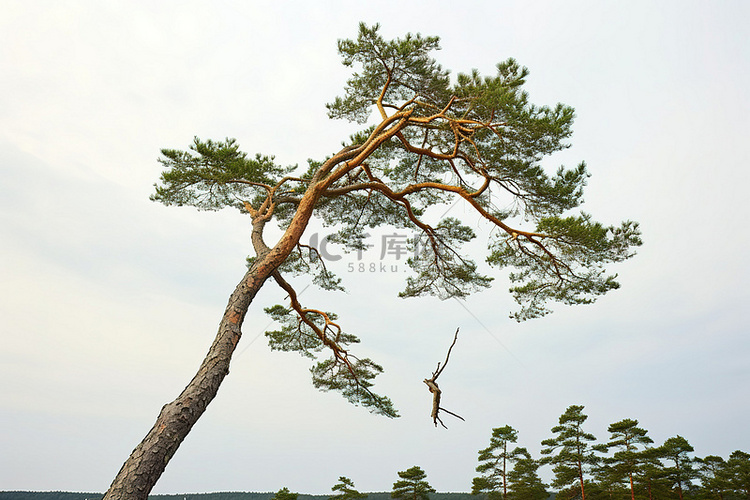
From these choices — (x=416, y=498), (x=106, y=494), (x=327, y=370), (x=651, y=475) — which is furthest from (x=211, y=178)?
(x=651, y=475)

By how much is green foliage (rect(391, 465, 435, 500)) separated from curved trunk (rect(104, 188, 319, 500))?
10704 millimetres

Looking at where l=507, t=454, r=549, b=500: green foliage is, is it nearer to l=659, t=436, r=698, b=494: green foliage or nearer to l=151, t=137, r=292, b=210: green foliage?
l=659, t=436, r=698, b=494: green foliage

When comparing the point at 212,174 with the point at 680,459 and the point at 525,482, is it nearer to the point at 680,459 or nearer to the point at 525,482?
the point at 525,482

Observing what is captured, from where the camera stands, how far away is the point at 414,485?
43.8 feet

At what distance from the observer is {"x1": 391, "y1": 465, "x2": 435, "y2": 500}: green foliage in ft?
43.6

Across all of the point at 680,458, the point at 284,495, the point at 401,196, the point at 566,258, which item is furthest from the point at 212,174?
the point at 680,458

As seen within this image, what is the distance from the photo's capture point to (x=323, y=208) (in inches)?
298

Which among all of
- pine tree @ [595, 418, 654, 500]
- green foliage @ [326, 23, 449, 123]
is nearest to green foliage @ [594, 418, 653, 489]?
pine tree @ [595, 418, 654, 500]

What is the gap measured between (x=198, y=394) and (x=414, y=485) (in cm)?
1152

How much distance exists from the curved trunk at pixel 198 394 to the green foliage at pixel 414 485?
10.7m

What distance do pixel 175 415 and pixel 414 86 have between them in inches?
203

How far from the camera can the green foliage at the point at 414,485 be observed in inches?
523

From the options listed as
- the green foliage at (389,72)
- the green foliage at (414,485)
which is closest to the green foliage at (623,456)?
the green foliage at (414,485)

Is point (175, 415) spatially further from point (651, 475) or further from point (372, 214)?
point (651, 475)
